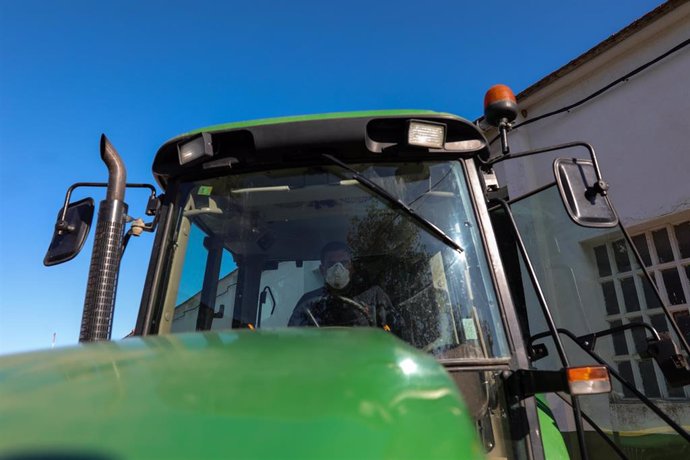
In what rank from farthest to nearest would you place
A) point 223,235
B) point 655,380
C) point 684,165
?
point 684,165 < point 655,380 < point 223,235

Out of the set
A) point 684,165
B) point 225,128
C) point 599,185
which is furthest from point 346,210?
point 684,165

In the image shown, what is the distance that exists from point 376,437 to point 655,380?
520 cm

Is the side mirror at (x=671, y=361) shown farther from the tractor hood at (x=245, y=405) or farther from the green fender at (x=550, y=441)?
the tractor hood at (x=245, y=405)

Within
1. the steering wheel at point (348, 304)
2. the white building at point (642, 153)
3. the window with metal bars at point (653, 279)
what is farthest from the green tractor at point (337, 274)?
the window with metal bars at point (653, 279)

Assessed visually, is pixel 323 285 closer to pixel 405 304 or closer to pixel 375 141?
pixel 405 304

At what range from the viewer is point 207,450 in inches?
26.7

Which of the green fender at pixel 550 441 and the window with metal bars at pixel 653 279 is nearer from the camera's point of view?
the green fender at pixel 550 441

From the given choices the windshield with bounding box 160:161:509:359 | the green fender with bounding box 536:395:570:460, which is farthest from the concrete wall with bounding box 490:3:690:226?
the windshield with bounding box 160:161:509:359

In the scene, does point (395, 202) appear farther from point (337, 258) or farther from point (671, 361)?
point (671, 361)

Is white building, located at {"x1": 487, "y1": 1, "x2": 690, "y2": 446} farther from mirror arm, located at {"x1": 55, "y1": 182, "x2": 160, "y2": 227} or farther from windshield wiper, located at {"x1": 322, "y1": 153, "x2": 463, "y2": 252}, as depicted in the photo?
mirror arm, located at {"x1": 55, "y1": 182, "x2": 160, "y2": 227}

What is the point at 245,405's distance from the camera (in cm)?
77

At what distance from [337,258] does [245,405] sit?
1.49m

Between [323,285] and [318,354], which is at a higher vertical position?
[323,285]

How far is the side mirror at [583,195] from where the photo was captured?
2.08 metres
